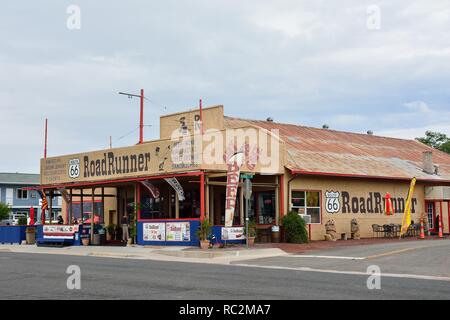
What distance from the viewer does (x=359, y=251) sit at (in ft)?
80.3

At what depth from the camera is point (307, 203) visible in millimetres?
31328

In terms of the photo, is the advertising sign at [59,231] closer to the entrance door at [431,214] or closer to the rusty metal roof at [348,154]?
the rusty metal roof at [348,154]

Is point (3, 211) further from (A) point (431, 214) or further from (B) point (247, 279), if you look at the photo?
(B) point (247, 279)

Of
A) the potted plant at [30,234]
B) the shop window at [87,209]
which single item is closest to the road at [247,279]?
the potted plant at [30,234]

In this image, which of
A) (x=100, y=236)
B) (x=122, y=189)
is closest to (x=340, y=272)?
(x=100, y=236)

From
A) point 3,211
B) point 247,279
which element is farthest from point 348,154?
point 3,211

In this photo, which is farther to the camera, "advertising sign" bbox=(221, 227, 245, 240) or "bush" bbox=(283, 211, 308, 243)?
"bush" bbox=(283, 211, 308, 243)

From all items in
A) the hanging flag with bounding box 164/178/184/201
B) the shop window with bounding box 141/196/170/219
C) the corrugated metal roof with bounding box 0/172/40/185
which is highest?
the corrugated metal roof with bounding box 0/172/40/185

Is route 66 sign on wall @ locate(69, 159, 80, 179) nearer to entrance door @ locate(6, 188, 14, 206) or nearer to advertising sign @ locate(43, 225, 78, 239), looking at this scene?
advertising sign @ locate(43, 225, 78, 239)

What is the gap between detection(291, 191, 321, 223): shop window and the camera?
30.9m

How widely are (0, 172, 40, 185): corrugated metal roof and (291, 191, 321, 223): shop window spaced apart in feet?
165

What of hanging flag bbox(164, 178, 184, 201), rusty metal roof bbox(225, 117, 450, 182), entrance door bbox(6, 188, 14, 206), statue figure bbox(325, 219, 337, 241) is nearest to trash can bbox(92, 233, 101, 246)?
hanging flag bbox(164, 178, 184, 201)

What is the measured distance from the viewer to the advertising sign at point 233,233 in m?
26.9
